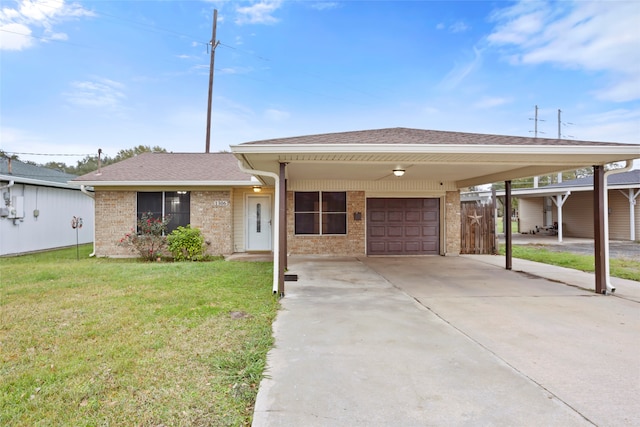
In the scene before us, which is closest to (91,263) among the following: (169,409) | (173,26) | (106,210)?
(106,210)

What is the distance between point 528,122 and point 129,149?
41.2 meters

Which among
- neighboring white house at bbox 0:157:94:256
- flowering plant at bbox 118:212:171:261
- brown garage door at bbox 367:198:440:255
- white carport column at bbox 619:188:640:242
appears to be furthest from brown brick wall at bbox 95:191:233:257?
white carport column at bbox 619:188:640:242

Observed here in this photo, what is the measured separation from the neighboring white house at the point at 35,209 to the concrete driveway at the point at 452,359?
10.4 metres

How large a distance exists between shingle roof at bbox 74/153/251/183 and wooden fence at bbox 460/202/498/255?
24.1 feet

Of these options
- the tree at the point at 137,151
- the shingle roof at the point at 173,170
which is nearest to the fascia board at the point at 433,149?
the shingle roof at the point at 173,170

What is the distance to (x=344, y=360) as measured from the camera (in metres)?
3.02

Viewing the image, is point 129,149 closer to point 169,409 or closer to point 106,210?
point 106,210

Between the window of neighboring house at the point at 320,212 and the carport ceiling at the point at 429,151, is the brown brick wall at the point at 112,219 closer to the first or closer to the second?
the window of neighboring house at the point at 320,212

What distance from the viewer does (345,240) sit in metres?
10.4

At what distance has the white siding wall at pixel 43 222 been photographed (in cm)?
1040

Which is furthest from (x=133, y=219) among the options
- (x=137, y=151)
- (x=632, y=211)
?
(x=137, y=151)

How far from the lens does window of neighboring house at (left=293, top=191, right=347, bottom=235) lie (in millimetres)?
10336

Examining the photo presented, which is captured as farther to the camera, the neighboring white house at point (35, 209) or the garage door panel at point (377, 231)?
the garage door panel at point (377, 231)

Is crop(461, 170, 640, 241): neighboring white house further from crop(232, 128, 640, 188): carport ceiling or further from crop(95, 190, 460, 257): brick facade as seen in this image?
crop(232, 128, 640, 188): carport ceiling
